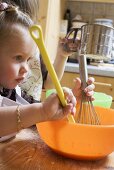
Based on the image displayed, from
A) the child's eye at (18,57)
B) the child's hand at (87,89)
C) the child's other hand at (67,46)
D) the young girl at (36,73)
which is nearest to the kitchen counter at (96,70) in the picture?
the young girl at (36,73)

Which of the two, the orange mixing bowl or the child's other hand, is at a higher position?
the child's other hand

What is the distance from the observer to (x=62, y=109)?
0.59 metres

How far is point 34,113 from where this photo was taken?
0.59 metres

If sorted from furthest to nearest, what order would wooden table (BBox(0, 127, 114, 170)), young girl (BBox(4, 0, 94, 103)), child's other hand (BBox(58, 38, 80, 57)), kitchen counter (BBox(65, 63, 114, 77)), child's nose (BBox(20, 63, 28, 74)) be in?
kitchen counter (BBox(65, 63, 114, 77)) < young girl (BBox(4, 0, 94, 103)) < child's other hand (BBox(58, 38, 80, 57)) < child's nose (BBox(20, 63, 28, 74)) < wooden table (BBox(0, 127, 114, 170))

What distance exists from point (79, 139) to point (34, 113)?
0.10 meters

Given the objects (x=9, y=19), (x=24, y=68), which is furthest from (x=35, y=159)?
(x=9, y=19)

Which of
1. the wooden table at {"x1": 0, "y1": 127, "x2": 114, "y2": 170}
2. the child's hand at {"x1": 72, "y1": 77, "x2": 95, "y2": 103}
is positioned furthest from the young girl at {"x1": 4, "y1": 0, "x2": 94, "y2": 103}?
the wooden table at {"x1": 0, "y1": 127, "x2": 114, "y2": 170}

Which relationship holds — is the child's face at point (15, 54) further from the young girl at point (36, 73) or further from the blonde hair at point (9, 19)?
the young girl at point (36, 73)

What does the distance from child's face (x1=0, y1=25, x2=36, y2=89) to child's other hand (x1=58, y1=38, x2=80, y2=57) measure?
169 millimetres

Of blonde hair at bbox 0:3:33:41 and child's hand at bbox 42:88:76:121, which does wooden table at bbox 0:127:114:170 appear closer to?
child's hand at bbox 42:88:76:121

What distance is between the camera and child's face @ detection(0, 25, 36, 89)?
2.27ft

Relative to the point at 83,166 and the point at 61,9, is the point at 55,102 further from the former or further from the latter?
the point at 61,9

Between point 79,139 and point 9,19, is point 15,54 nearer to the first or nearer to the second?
point 9,19

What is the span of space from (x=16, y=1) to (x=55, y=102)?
15.8 inches
